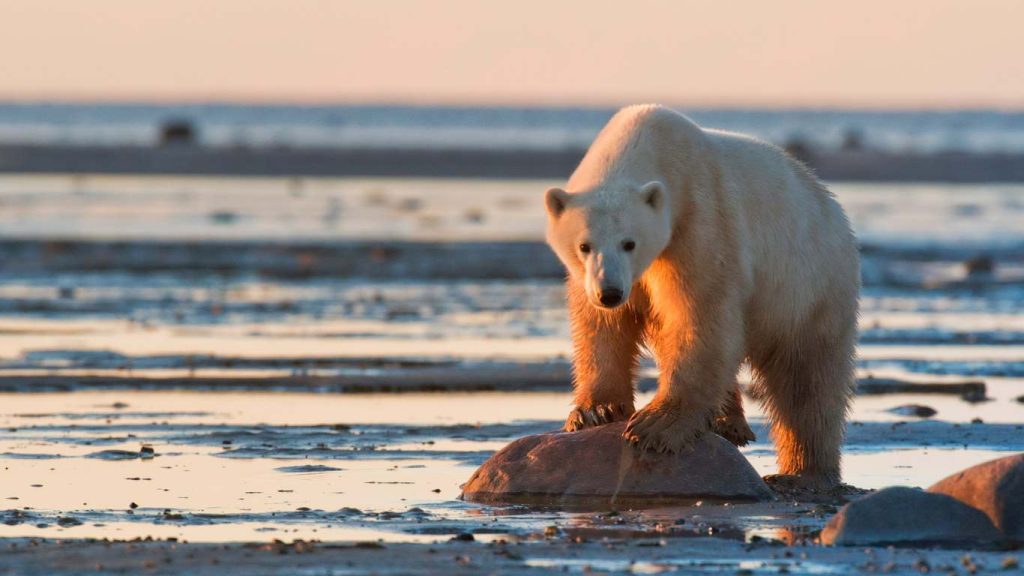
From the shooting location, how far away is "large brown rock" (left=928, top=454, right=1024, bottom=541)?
7574 millimetres

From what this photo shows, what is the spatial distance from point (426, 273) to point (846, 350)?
11.5m

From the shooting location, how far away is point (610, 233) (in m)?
7.93

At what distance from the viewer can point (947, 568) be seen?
6844 millimetres

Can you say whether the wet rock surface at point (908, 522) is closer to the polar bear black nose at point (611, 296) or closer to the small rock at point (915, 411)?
the polar bear black nose at point (611, 296)

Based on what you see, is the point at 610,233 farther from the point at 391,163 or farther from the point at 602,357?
the point at 391,163

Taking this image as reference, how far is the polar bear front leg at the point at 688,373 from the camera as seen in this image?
843 cm

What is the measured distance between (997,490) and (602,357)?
198cm

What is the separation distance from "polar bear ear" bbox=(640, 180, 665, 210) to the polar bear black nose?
18.8 inches

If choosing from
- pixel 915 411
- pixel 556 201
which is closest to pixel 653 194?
pixel 556 201

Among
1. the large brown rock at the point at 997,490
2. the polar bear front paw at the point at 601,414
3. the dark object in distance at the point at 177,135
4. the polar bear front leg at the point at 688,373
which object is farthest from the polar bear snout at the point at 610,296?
the dark object in distance at the point at 177,135

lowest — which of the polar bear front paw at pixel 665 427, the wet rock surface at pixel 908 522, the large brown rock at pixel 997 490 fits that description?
the wet rock surface at pixel 908 522

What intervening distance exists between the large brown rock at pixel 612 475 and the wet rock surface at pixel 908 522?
108cm

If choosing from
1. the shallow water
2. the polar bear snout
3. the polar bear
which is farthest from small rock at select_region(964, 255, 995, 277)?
the polar bear snout

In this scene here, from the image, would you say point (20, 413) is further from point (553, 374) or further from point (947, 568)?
point (947, 568)
